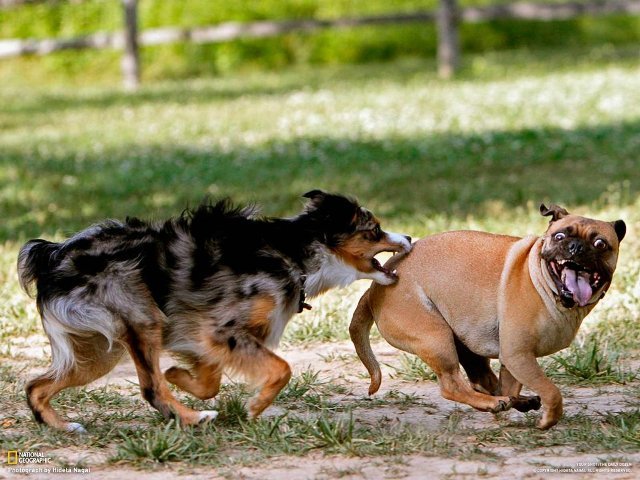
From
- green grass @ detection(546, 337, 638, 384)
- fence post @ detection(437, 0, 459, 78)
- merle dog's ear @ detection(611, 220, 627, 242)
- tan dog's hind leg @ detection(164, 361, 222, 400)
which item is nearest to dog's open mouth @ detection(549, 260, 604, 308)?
merle dog's ear @ detection(611, 220, 627, 242)

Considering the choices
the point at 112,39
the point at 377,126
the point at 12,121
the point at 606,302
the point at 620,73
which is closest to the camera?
the point at 606,302

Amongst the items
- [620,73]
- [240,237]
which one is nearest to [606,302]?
[240,237]

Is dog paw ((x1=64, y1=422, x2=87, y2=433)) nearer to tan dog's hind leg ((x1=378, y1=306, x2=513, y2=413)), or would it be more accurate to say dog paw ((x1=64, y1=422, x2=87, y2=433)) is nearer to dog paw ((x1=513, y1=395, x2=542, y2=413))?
tan dog's hind leg ((x1=378, y1=306, x2=513, y2=413))

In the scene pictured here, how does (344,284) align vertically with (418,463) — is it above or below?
above

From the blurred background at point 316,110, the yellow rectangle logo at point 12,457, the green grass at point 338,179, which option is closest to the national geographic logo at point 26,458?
the yellow rectangle logo at point 12,457

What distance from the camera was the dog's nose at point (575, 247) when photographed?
16.2 ft

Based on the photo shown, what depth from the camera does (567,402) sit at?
5.76 meters

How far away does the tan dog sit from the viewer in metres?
5.02

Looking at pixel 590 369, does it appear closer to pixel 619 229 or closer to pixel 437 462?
pixel 619 229

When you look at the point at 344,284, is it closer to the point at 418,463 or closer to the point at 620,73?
the point at 418,463

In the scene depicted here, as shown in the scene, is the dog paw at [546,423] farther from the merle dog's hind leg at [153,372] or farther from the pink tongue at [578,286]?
the merle dog's hind leg at [153,372]

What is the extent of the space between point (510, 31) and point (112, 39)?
9.85 m

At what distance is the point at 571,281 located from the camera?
4973 millimetres

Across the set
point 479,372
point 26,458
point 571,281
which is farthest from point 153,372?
point 571,281
